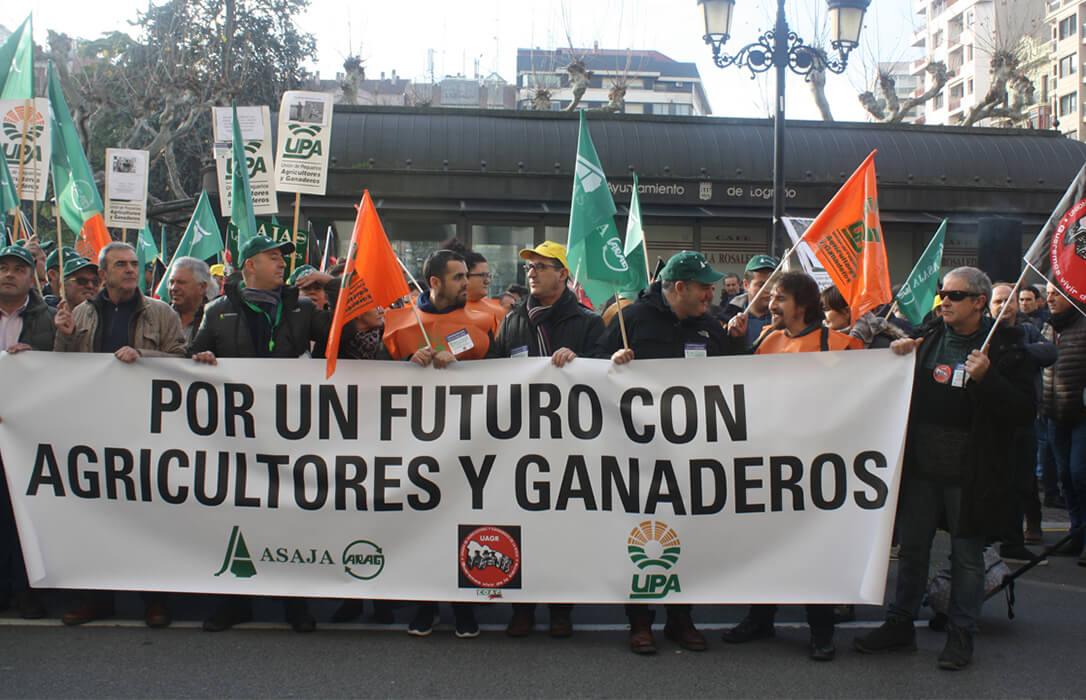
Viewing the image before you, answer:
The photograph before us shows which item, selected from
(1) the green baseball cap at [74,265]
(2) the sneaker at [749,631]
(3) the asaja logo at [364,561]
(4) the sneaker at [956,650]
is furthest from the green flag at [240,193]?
(4) the sneaker at [956,650]

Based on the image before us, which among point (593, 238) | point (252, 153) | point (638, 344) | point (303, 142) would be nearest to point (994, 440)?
point (638, 344)

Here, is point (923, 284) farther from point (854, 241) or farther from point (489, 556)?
point (489, 556)

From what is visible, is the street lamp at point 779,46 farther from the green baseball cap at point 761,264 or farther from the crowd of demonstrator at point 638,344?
the crowd of demonstrator at point 638,344

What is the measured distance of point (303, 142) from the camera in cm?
891

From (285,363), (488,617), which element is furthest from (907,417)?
(285,363)

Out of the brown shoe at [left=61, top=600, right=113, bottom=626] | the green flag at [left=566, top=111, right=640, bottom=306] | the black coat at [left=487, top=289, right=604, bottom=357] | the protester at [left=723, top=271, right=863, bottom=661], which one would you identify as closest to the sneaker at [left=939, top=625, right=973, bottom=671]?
the protester at [left=723, top=271, right=863, bottom=661]

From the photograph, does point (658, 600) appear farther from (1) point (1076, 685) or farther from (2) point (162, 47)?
(2) point (162, 47)

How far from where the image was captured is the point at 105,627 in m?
4.75

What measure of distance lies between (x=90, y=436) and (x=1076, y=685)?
4713mm

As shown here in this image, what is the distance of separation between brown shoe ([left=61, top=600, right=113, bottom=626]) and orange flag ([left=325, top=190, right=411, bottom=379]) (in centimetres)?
163

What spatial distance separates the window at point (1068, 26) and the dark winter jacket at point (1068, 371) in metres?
70.9

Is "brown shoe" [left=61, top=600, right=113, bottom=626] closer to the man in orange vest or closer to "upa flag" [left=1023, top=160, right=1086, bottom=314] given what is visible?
the man in orange vest

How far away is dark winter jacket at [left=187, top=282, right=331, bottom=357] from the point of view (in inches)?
199

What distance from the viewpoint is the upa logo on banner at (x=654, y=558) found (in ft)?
14.9
